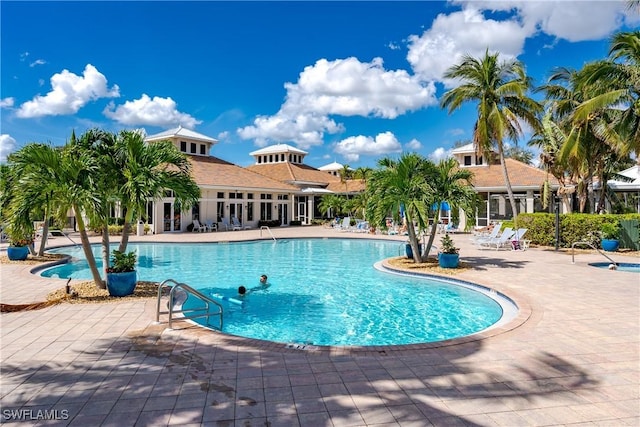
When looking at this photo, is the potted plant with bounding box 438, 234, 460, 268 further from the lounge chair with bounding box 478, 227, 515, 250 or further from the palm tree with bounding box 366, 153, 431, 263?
the lounge chair with bounding box 478, 227, 515, 250

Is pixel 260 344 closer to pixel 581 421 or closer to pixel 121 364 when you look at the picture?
pixel 121 364

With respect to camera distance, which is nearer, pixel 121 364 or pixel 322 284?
pixel 121 364

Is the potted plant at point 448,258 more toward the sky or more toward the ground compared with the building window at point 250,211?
more toward the ground

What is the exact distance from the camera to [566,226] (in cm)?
1836

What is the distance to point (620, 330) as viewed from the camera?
642cm

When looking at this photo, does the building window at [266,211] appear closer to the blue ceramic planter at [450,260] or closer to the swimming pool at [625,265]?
the blue ceramic planter at [450,260]

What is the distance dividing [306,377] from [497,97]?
22.0 metres

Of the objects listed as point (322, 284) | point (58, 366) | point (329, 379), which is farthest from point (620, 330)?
point (58, 366)

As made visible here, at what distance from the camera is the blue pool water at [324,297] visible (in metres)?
7.81

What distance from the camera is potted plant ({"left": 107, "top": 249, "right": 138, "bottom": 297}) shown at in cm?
860

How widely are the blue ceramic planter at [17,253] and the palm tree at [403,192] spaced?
1251 centimetres

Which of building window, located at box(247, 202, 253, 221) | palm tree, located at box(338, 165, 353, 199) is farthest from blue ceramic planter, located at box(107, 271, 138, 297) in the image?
palm tree, located at box(338, 165, 353, 199)

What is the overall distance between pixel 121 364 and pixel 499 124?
2153 cm

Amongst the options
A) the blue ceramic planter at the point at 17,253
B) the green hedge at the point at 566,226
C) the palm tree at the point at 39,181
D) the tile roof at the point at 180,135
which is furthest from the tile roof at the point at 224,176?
the green hedge at the point at 566,226
